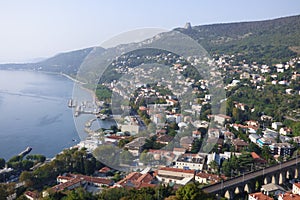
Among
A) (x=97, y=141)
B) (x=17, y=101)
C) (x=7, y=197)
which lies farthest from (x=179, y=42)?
(x=17, y=101)

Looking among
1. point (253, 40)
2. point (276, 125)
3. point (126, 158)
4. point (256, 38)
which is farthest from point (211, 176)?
point (256, 38)

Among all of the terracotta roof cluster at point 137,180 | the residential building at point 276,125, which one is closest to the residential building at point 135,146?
the terracotta roof cluster at point 137,180

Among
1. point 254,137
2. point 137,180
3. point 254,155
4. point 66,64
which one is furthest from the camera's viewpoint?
point 66,64

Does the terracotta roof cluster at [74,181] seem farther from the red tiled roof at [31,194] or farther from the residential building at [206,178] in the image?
the residential building at [206,178]

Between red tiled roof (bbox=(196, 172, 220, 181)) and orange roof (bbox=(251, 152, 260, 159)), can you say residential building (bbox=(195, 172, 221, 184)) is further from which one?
orange roof (bbox=(251, 152, 260, 159))

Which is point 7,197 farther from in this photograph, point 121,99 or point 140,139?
point 121,99

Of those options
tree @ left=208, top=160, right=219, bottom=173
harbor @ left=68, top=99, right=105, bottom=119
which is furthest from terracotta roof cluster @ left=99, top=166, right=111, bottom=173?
harbor @ left=68, top=99, right=105, bottom=119

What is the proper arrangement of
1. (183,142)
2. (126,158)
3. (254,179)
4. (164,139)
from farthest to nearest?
(164,139), (183,142), (126,158), (254,179)

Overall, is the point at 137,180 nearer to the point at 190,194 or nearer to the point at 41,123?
the point at 190,194
